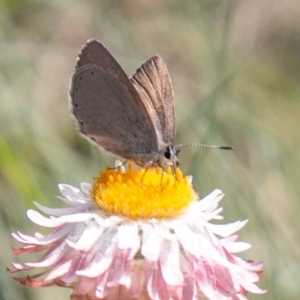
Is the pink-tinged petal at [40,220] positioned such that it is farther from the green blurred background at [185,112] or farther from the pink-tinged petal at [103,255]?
the green blurred background at [185,112]

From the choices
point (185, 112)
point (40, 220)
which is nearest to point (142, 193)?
point (40, 220)

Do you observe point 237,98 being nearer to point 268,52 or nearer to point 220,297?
point 268,52

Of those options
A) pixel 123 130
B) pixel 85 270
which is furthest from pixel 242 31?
pixel 85 270

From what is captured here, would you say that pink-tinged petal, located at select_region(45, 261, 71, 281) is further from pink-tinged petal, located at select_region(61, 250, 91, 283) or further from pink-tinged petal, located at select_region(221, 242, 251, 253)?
pink-tinged petal, located at select_region(221, 242, 251, 253)

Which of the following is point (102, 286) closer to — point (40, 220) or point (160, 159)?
point (40, 220)

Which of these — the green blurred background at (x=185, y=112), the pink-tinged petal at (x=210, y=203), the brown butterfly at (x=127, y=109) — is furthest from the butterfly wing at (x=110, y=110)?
the green blurred background at (x=185, y=112)

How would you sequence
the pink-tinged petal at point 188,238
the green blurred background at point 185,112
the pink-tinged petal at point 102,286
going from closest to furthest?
the pink-tinged petal at point 102,286 → the pink-tinged petal at point 188,238 → the green blurred background at point 185,112

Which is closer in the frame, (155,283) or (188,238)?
(155,283)
